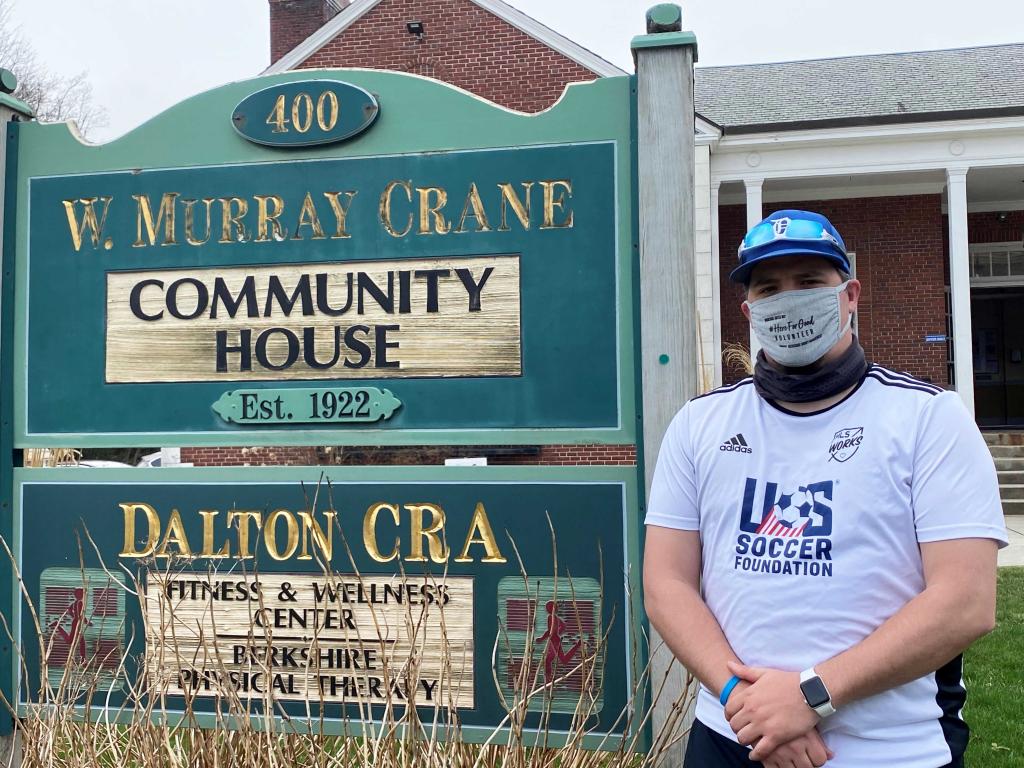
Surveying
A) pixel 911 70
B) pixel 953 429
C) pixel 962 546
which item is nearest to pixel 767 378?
pixel 953 429

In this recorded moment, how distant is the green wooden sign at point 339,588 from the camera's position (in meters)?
2.79

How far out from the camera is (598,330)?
2828 millimetres

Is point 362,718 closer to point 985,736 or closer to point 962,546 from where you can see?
point 962,546

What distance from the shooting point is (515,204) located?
2.92 metres

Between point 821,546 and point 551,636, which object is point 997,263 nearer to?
point 551,636

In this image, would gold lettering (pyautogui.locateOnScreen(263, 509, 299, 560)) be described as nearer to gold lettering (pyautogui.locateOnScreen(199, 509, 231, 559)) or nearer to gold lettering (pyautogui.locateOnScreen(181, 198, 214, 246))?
gold lettering (pyautogui.locateOnScreen(199, 509, 231, 559))

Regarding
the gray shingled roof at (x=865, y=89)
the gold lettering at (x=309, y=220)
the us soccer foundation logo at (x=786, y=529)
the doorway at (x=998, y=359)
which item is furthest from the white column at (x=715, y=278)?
the us soccer foundation logo at (x=786, y=529)

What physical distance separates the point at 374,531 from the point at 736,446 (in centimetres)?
139

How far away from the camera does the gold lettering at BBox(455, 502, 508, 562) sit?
2.86 metres

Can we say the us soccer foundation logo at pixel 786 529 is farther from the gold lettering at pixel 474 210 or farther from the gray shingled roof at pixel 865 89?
the gray shingled roof at pixel 865 89

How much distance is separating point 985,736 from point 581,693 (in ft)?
8.28

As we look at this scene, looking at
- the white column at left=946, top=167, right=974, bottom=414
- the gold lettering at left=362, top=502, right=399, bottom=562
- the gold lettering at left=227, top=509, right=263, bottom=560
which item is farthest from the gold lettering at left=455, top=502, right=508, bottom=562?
the white column at left=946, top=167, right=974, bottom=414

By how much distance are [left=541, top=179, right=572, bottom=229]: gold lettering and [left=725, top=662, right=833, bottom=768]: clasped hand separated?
1.58 meters

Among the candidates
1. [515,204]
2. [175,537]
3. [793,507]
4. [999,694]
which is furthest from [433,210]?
[999,694]
